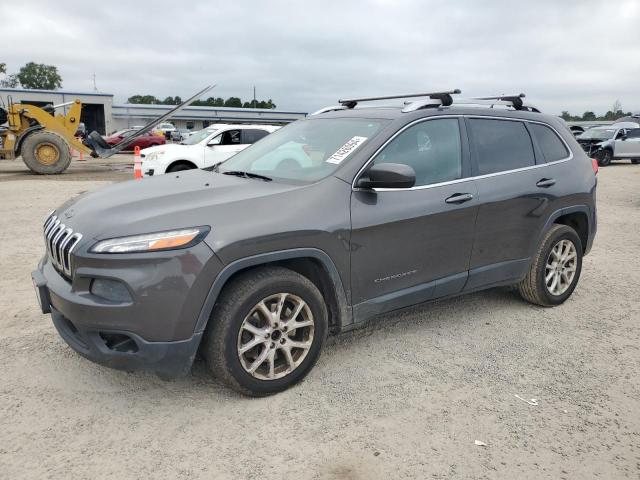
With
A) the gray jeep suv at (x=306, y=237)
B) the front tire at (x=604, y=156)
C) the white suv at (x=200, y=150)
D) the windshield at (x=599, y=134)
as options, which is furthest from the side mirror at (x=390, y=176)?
the windshield at (x=599, y=134)

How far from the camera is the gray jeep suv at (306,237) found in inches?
110

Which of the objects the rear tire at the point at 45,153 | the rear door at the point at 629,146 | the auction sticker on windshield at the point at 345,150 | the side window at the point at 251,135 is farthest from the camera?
the rear door at the point at 629,146

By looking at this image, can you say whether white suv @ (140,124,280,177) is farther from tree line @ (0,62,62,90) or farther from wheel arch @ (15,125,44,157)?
tree line @ (0,62,62,90)

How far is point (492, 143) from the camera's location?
418cm

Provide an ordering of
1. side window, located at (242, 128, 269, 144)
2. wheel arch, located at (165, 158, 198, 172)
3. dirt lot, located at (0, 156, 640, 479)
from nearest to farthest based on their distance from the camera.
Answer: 1. dirt lot, located at (0, 156, 640, 479)
2. wheel arch, located at (165, 158, 198, 172)
3. side window, located at (242, 128, 269, 144)

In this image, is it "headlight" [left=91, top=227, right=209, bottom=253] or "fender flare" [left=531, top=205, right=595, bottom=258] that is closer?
"headlight" [left=91, top=227, right=209, bottom=253]

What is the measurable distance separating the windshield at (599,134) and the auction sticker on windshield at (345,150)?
23.0 metres

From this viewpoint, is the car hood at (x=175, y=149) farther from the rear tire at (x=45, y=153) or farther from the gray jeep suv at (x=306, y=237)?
the gray jeep suv at (x=306, y=237)

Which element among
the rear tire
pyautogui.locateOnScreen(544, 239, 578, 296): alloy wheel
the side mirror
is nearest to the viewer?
the side mirror

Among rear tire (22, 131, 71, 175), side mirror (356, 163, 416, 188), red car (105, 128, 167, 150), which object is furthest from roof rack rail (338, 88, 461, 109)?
red car (105, 128, 167, 150)

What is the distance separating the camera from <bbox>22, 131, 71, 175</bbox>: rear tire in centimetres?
1625

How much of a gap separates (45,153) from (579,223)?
1613cm

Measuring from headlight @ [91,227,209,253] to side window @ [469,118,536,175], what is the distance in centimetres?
234

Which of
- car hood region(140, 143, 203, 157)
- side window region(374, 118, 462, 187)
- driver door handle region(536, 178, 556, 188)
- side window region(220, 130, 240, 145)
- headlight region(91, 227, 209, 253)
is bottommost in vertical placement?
headlight region(91, 227, 209, 253)
